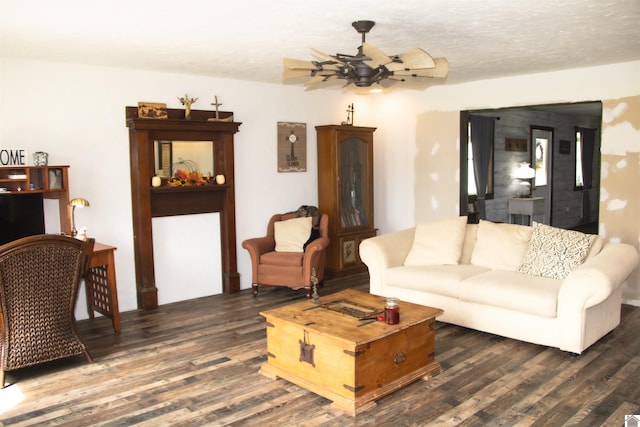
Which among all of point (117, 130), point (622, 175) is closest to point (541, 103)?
point (622, 175)

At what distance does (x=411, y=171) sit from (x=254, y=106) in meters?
2.27

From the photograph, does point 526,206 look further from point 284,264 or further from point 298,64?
point 298,64

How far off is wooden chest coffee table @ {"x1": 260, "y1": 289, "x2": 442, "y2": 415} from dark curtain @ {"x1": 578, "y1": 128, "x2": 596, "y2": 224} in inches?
333

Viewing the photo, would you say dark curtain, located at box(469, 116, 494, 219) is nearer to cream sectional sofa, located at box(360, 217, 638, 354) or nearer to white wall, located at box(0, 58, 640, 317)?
white wall, located at box(0, 58, 640, 317)

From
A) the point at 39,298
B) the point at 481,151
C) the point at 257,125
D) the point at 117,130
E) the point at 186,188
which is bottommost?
the point at 39,298

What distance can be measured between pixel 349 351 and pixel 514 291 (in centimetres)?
167

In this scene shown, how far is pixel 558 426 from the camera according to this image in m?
2.94

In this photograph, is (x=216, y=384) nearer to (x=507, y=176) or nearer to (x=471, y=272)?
(x=471, y=272)

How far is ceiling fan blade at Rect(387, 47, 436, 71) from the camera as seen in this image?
3177 millimetres

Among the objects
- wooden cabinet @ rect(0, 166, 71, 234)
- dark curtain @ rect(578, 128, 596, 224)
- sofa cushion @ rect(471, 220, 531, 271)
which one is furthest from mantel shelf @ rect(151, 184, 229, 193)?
dark curtain @ rect(578, 128, 596, 224)

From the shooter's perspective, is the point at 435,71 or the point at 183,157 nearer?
the point at 435,71

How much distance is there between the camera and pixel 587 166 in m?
10.9

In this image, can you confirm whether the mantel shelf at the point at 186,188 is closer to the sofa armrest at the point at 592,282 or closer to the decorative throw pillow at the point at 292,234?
the decorative throw pillow at the point at 292,234

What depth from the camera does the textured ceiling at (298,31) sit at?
3.24 m
